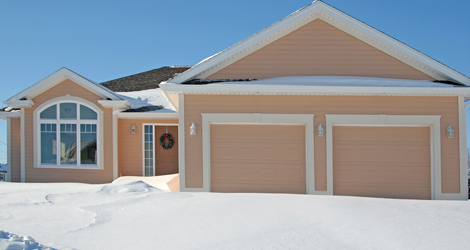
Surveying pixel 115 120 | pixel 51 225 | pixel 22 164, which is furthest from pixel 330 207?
pixel 22 164

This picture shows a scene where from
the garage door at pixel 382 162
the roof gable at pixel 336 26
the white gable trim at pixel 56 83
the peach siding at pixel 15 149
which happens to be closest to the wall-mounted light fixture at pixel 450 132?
the garage door at pixel 382 162

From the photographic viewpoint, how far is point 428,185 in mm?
7641

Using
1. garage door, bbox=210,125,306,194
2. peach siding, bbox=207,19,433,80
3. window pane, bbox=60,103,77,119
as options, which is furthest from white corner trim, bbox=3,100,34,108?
garage door, bbox=210,125,306,194

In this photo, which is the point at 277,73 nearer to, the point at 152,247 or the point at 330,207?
the point at 330,207

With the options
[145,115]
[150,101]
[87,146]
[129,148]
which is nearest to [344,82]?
[145,115]

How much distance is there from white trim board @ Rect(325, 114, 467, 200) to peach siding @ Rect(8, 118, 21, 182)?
10.1 metres

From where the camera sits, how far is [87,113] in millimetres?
10016

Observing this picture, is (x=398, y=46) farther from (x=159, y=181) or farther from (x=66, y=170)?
(x=66, y=170)

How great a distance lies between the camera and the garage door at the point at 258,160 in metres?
7.66

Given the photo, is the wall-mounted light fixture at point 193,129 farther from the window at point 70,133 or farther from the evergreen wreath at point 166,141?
the window at point 70,133

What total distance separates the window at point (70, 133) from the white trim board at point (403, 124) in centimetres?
737

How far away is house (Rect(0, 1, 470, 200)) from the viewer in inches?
297

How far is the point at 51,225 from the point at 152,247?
1.28m

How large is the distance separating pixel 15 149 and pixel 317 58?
413 inches
